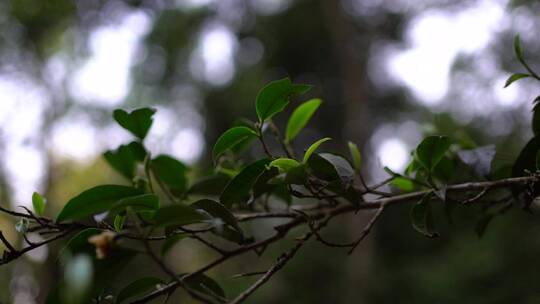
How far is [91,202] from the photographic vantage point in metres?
0.46

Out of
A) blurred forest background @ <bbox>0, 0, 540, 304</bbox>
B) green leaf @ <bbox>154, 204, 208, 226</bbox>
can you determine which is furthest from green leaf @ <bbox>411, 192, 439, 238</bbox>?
blurred forest background @ <bbox>0, 0, 540, 304</bbox>

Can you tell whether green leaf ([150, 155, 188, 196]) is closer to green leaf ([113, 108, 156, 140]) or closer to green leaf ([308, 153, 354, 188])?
green leaf ([113, 108, 156, 140])

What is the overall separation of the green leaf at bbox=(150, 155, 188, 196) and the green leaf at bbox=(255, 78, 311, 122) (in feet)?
0.58

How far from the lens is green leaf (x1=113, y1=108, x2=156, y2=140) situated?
0.60m

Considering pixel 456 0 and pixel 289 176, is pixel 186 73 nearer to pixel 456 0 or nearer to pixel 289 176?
pixel 456 0

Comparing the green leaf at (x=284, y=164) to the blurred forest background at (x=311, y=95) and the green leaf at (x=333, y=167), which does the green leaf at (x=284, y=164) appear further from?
the blurred forest background at (x=311, y=95)

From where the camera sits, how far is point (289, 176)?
0.47m

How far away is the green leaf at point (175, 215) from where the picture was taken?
38cm

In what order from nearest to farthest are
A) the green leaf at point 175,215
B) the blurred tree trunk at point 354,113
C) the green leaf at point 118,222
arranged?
the green leaf at point 175,215 < the green leaf at point 118,222 < the blurred tree trunk at point 354,113

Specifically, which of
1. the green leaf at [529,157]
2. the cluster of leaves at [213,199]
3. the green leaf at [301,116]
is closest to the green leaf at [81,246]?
the cluster of leaves at [213,199]

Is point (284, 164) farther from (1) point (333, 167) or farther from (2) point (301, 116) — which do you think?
(2) point (301, 116)

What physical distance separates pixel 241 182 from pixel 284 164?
5cm

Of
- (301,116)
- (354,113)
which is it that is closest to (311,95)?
(354,113)

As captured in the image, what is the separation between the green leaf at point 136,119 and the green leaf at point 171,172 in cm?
5
